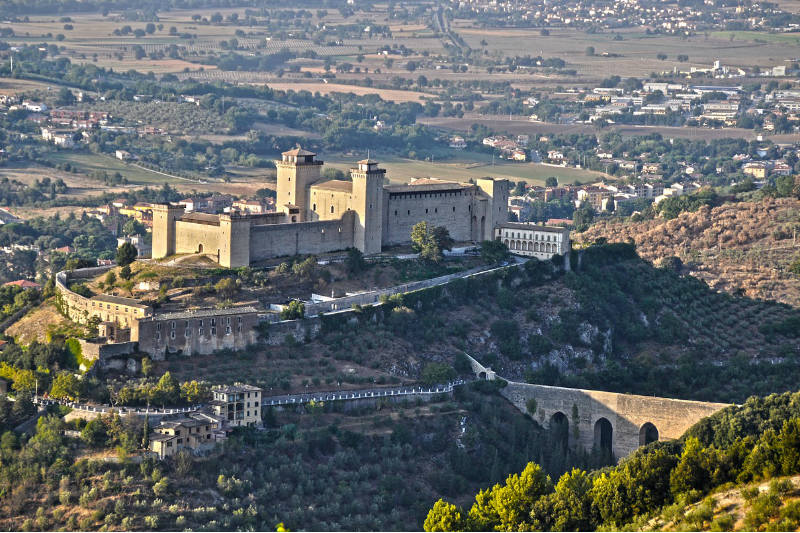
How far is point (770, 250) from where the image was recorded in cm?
7856

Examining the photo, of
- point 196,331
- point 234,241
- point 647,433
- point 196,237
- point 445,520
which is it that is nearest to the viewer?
point 445,520

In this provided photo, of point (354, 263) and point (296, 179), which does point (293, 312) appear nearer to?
point (354, 263)

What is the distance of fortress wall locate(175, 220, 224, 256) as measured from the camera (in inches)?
2169

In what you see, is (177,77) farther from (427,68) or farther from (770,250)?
(770,250)

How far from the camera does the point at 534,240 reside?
62969mm

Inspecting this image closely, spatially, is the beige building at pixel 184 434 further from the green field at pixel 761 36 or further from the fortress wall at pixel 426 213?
the green field at pixel 761 36

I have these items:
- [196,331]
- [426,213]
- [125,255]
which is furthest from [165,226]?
[426,213]

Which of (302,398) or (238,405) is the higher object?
(238,405)

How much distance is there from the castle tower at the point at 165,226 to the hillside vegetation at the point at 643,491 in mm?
18119

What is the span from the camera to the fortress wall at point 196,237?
55.1m

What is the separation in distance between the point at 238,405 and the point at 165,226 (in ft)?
34.1

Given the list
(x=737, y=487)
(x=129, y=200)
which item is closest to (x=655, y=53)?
(x=129, y=200)

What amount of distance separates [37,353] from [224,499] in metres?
8.22

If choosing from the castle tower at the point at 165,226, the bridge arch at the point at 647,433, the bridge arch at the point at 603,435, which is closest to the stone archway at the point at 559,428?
the bridge arch at the point at 603,435
